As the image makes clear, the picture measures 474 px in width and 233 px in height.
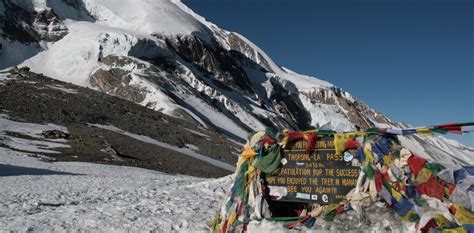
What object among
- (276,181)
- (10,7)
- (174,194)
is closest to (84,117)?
(174,194)

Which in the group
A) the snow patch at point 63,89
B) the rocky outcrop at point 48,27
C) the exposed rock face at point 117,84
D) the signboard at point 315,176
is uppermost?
the rocky outcrop at point 48,27

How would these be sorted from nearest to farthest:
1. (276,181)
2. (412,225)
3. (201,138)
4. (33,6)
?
(412,225) → (276,181) → (201,138) → (33,6)

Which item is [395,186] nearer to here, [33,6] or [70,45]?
[70,45]

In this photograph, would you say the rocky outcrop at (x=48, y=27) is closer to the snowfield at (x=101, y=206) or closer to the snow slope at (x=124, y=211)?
the snowfield at (x=101, y=206)

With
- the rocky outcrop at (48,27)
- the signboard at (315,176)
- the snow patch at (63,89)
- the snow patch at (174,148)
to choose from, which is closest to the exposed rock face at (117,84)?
the snow patch at (63,89)

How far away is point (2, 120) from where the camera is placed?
54.7 m

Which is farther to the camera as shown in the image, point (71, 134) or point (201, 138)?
point (201, 138)

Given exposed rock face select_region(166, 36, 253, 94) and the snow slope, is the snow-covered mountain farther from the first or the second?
the snow slope

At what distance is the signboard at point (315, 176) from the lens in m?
7.80

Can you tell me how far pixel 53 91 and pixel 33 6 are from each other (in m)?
87.9

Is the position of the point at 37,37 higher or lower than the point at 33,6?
lower

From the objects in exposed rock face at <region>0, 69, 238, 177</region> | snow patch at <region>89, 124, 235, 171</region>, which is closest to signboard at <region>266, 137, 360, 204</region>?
exposed rock face at <region>0, 69, 238, 177</region>

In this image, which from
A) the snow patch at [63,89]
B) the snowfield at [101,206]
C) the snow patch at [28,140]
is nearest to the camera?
the snowfield at [101,206]

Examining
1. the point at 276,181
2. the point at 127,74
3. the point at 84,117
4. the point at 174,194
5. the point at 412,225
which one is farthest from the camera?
the point at 127,74
